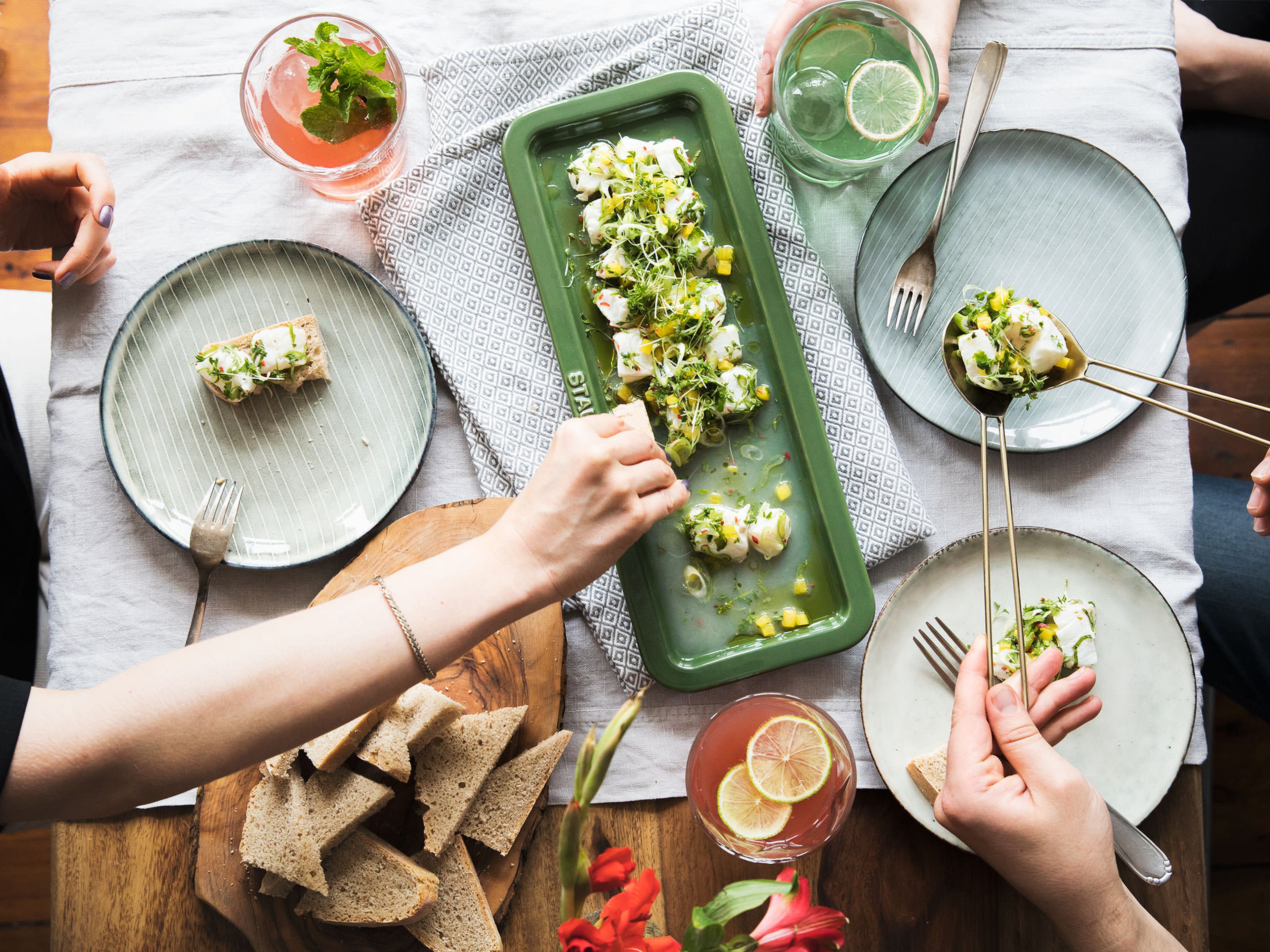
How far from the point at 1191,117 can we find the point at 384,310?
2.27 meters

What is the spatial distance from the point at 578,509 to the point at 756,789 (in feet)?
2.45

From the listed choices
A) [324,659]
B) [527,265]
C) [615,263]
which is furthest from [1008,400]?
[324,659]

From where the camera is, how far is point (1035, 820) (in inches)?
61.6

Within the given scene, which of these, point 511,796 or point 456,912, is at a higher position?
point 511,796

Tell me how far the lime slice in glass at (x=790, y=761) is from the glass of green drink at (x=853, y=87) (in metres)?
1.34

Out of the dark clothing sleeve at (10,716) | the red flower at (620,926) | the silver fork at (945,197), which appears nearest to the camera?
the red flower at (620,926)

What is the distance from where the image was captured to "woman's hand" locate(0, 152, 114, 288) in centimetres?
195

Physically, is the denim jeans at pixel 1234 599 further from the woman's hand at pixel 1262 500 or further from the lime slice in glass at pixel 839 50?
the lime slice in glass at pixel 839 50

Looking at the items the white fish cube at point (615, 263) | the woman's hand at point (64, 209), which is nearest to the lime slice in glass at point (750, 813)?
the white fish cube at point (615, 263)

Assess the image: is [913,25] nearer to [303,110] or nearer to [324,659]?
[303,110]

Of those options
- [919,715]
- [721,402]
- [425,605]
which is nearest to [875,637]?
[919,715]

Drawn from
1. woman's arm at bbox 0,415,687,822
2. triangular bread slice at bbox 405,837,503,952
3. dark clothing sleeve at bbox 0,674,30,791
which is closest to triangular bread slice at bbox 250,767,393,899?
triangular bread slice at bbox 405,837,503,952

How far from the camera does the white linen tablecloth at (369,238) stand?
80.2 inches

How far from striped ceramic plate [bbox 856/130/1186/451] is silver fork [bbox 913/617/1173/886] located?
1.63 ft
